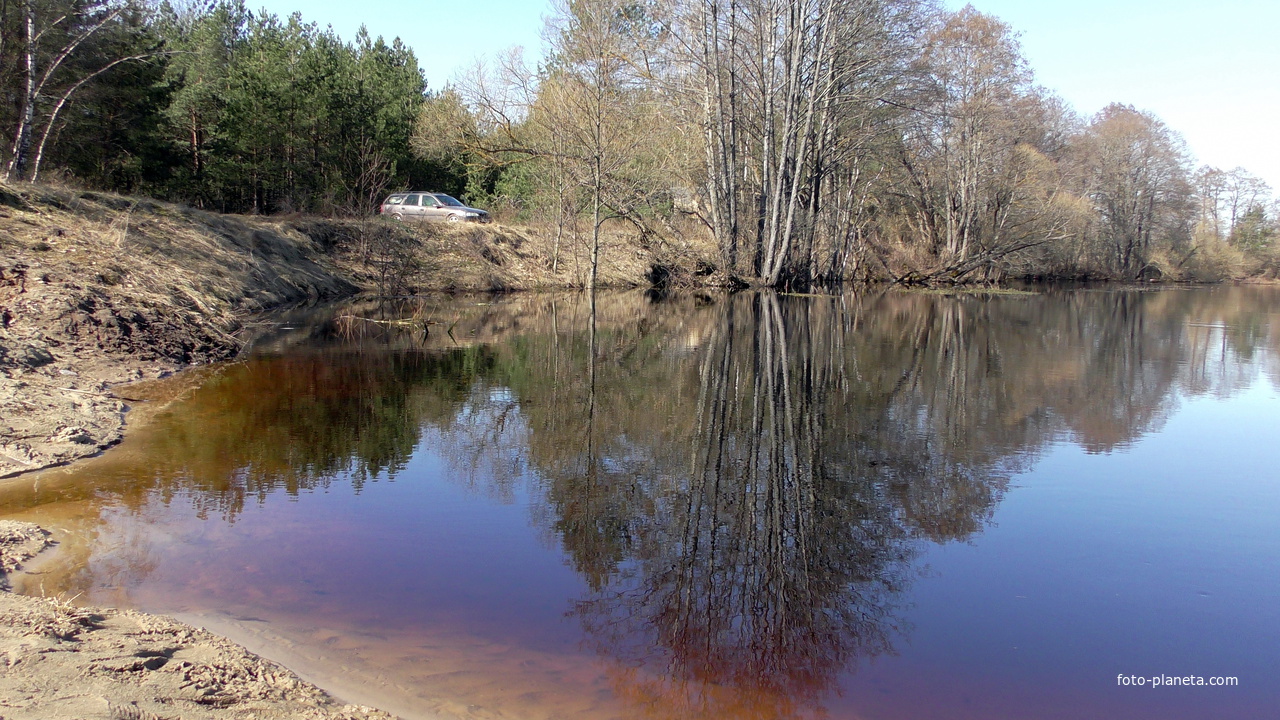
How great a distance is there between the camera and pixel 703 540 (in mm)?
5113

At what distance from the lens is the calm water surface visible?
144 inches

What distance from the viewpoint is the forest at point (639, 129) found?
79.9 feet

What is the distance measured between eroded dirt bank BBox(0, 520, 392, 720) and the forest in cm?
1712

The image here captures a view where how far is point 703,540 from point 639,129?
77.6ft

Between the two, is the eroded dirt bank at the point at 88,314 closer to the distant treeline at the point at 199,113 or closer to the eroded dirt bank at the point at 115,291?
the eroded dirt bank at the point at 115,291

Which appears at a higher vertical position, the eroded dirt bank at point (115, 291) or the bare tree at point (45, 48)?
the bare tree at point (45, 48)

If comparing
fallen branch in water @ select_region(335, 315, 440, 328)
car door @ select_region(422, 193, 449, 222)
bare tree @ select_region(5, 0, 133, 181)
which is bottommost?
fallen branch in water @ select_region(335, 315, 440, 328)

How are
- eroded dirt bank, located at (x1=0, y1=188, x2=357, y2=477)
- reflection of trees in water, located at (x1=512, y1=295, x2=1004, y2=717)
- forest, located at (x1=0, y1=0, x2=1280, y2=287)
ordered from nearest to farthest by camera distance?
1. reflection of trees in water, located at (x1=512, y1=295, x2=1004, y2=717)
2. eroded dirt bank, located at (x1=0, y1=188, x2=357, y2=477)
3. forest, located at (x1=0, y1=0, x2=1280, y2=287)

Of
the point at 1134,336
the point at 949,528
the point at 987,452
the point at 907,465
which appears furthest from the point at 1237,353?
the point at 949,528

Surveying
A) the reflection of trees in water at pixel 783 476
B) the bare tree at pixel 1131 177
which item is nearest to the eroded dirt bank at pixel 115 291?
the reflection of trees in water at pixel 783 476

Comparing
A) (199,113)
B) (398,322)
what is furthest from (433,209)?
(398,322)

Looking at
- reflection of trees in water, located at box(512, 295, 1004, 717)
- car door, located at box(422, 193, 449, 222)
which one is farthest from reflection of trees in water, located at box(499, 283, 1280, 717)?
car door, located at box(422, 193, 449, 222)

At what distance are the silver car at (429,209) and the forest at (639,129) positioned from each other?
140 centimetres

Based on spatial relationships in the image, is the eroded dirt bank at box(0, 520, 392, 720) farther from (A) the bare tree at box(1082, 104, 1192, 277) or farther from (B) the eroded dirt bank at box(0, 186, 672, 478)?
(A) the bare tree at box(1082, 104, 1192, 277)
